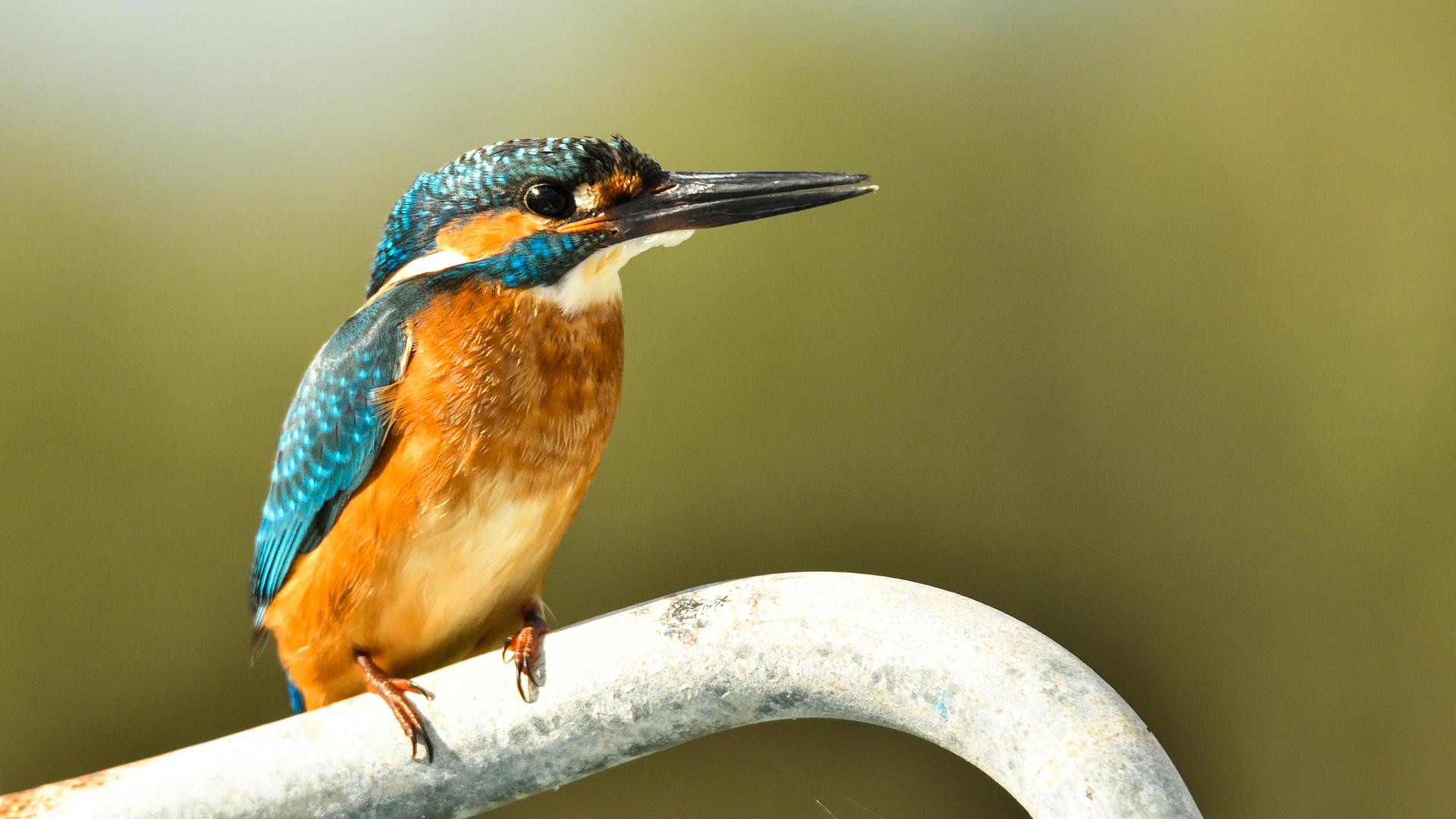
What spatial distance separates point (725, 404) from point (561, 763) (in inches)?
57.6

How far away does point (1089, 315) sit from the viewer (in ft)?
6.99

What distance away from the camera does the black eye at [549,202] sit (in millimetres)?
896

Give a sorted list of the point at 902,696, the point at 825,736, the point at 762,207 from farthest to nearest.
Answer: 1. the point at 825,736
2. the point at 762,207
3. the point at 902,696

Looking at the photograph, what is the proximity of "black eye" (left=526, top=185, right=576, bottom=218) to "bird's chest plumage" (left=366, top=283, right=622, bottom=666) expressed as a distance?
82mm

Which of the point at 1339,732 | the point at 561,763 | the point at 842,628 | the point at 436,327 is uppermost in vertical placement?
the point at 436,327

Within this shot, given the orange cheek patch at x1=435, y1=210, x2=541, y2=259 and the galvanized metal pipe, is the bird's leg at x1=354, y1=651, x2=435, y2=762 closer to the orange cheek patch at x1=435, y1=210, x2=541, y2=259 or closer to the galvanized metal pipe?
the galvanized metal pipe

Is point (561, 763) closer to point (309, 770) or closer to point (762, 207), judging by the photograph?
point (309, 770)

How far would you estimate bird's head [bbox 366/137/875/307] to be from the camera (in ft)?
2.91


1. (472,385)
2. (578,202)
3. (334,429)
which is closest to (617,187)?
(578,202)

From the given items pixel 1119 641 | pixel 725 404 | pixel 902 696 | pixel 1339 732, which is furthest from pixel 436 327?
pixel 1339 732

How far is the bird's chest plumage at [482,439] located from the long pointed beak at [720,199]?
4.5 inches

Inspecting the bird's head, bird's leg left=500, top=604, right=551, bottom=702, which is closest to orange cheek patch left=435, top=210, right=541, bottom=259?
the bird's head

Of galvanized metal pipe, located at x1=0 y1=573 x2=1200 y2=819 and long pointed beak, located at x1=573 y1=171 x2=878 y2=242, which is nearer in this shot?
galvanized metal pipe, located at x1=0 y1=573 x2=1200 y2=819

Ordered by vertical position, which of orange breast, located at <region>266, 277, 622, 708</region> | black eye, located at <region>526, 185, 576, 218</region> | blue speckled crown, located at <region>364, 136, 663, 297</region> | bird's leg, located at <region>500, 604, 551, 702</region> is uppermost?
blue speckled crown, located at <region>364, 136, 663, 297</region>
